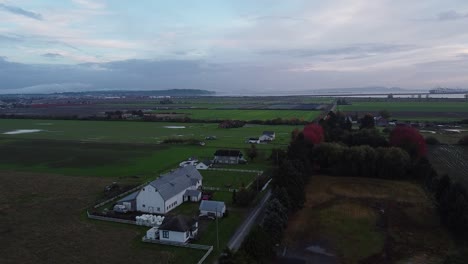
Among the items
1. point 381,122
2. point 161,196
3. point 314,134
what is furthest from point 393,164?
point 381,122

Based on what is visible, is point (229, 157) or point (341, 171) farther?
point (229, 157)

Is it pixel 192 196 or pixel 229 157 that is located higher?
pixel 229 157

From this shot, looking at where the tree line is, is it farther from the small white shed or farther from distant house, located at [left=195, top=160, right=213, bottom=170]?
distant house, located at [left=195, top=160, right=213, bottom=170]

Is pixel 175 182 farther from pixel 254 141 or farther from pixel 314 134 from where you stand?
pixel 254 141

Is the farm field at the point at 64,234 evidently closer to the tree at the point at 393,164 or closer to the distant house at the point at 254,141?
the tree at the point at 393,164

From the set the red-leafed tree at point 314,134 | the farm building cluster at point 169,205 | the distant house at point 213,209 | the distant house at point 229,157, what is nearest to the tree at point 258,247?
the farm building cluster at point 169,205

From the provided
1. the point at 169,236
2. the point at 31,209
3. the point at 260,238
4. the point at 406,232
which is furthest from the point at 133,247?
the point at 406,232
